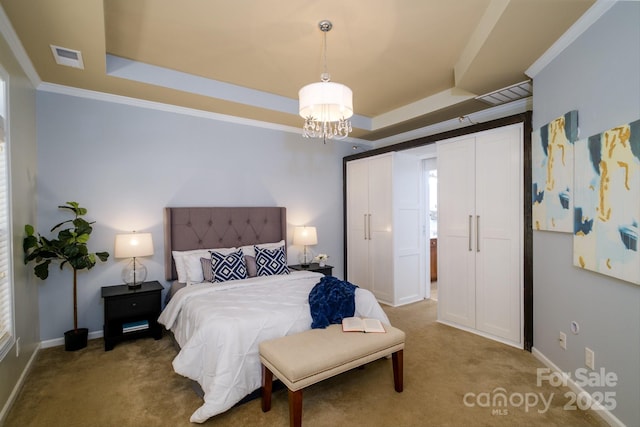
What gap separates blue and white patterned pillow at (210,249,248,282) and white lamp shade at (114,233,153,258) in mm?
644

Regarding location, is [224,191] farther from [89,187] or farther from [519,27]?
[519,27]

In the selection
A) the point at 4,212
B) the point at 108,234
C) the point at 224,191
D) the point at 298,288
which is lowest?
the point at 298,288

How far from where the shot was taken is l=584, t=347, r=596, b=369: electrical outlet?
6.78 feet

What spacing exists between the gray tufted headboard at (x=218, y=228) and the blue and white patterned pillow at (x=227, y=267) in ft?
1.39

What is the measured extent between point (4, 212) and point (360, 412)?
2803 mm

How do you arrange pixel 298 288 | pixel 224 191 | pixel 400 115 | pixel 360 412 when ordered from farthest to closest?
pixel 400 115
pixel 224 191
pixel 298 288
pixel 360 412

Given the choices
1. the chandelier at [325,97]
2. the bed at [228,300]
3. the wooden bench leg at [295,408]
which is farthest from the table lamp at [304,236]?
the wooden bench leg at [295,408]

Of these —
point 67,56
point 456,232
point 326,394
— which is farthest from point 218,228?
point 456,232

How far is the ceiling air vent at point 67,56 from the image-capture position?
2435mm

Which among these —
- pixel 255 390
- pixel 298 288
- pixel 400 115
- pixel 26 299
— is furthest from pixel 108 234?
pixel 400 115

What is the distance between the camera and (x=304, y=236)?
14.2 feet

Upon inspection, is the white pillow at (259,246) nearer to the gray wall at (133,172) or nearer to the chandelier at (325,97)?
the gray wall at (133,172)

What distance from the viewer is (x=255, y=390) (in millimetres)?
2207

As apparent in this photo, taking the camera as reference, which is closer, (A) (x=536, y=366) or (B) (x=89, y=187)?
(A) (x=536, y=366)
